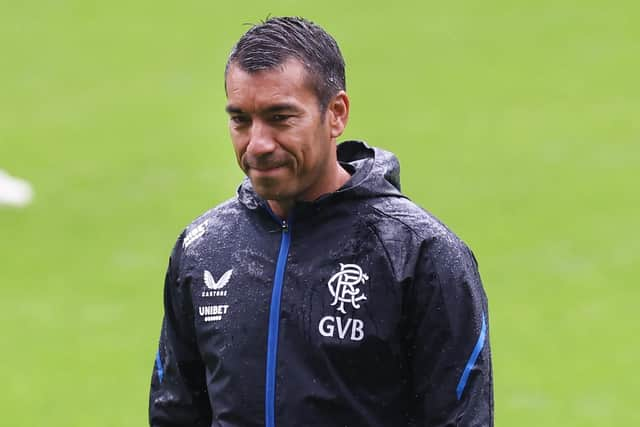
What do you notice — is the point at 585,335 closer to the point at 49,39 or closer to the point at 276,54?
the point at 276,54

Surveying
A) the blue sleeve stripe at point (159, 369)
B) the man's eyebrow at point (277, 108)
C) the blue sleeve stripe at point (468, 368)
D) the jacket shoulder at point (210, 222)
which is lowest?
the blue sleeve stripe at point (468, 368)

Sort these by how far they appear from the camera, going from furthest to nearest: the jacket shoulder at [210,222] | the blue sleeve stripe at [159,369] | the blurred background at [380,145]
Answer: the blurred background at [380,145]
the blue sleeve stripe at [159,369]
the jacket shoulder at [210,222]

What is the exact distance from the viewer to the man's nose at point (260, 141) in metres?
3.06

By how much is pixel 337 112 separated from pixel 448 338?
59cm

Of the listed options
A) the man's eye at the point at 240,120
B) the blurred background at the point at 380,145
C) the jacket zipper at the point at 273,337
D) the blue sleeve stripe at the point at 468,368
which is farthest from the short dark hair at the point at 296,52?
the blurred background at the point at 380,145

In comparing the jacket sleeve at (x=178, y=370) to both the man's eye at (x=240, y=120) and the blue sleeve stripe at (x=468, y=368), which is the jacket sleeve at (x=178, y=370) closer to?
the man's eye at (x=240, y=120)

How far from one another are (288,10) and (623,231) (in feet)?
23.2

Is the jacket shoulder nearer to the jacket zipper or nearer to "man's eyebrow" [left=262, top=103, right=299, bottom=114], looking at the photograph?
the jacket zipper

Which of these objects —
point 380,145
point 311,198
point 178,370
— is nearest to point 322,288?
point 311,198

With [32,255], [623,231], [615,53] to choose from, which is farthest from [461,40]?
[32,255]

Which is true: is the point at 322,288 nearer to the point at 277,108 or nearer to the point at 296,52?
the point at 277,108

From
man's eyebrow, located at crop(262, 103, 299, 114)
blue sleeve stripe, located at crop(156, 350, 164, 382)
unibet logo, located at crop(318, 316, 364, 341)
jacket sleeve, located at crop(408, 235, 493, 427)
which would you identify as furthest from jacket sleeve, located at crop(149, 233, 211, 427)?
jacket sleeve, located at crop(408, 235, 493, 427)

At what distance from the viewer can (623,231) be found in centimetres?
1083

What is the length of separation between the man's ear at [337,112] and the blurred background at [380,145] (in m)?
5.09
